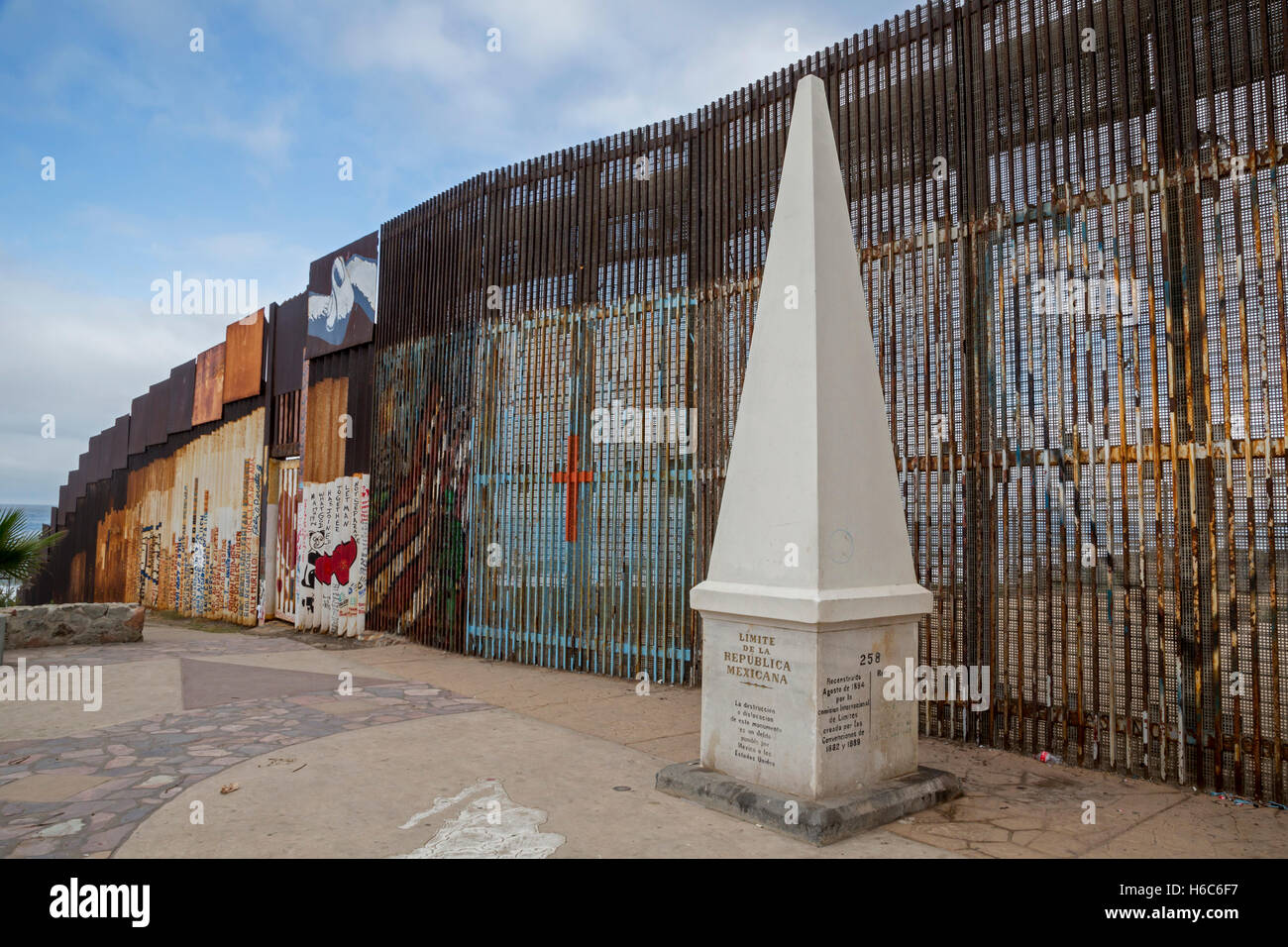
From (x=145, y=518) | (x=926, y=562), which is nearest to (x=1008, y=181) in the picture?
(x=926, y=562)

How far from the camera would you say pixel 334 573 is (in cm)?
1373

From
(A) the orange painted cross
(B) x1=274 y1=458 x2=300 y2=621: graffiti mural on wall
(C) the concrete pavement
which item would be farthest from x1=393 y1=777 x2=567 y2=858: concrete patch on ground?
(B) x1=274 y1=458 x2=300 y2=621: graffiti mural on wall

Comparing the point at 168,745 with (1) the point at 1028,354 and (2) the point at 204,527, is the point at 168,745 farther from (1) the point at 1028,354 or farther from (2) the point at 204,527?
(2) the point at 204,527

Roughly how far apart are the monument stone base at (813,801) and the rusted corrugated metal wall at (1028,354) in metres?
1.75

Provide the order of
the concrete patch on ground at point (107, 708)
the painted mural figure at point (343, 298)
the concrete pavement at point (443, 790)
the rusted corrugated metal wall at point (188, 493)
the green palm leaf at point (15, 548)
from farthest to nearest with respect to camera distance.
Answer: the rusted corrugated metal wall at point (188, 493) < the painted mural figure at point (343, 298) < the green palm leaf at point (15, 548) < the concrete patch on ground at point (107, 708) < the concrete pavement at point (443, 790)

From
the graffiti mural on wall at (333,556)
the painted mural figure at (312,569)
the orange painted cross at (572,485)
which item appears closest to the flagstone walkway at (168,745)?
the orange painted cross at (572,485)

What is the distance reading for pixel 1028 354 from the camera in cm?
641

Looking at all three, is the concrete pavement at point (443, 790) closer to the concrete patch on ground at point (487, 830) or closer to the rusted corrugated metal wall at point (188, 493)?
the concrete patch on ground at point (487, 830)

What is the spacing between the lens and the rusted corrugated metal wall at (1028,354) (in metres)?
5.42

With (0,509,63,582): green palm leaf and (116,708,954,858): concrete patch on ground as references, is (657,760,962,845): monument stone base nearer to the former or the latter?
(116,708,954,858): concrete patch on ground

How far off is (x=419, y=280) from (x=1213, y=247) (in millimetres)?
10279

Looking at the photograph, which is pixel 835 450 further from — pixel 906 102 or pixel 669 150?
pixel 669 150

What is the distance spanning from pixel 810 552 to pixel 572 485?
587 cm

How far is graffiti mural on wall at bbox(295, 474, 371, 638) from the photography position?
43.5 ft
